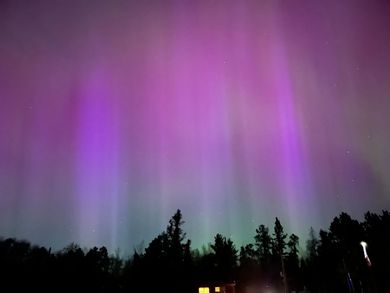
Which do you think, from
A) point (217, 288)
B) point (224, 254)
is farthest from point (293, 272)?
point (217, 288)

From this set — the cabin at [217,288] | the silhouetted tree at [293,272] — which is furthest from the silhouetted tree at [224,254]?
the cabin at [217,288]

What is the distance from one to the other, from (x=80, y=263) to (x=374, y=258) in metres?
43.8

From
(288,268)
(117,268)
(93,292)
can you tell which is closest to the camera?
(93,292)

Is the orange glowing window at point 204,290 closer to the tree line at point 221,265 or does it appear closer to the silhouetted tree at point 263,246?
the tree line at point 221,265

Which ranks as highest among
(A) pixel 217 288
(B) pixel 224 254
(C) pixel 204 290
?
(B) pixel 224 254

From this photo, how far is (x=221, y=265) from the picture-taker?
6519 cm

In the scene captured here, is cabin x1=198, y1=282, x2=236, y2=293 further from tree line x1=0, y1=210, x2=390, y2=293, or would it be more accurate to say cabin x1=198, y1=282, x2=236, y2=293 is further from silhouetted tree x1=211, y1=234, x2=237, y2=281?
silhouetted tree x1=211, y1=234, x2=237, y2=281

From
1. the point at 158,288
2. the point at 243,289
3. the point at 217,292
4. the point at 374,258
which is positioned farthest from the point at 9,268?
the point at 374,258

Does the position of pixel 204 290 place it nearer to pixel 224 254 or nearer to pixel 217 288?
pixel 217 288

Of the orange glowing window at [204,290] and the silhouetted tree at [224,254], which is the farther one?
the silhouetted tree at [224,254]

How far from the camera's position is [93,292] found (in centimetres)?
→ 4022

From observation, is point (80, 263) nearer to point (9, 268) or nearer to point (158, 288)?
point (9, 268)

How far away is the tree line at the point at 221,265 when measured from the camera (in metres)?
39.2

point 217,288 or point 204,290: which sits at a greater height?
point 217,288
